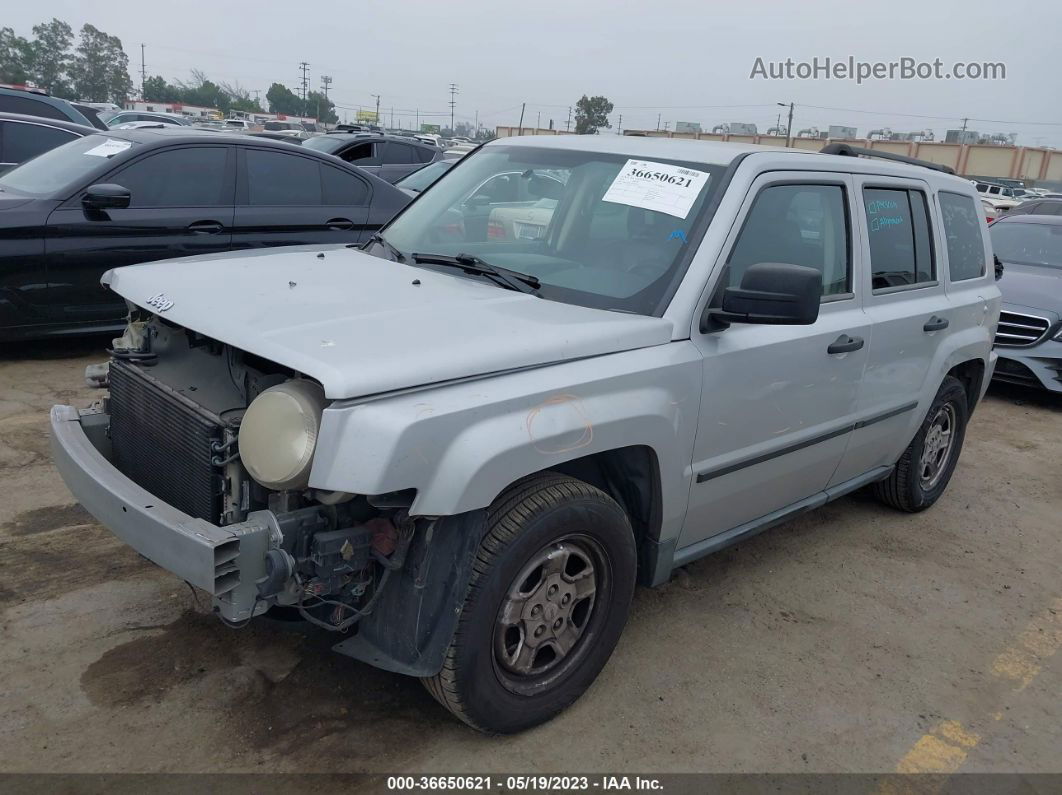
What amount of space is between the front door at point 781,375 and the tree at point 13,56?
276 feet

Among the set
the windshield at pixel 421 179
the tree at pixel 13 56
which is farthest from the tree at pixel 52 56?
the windshield at pixel 421 179

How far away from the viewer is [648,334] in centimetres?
297

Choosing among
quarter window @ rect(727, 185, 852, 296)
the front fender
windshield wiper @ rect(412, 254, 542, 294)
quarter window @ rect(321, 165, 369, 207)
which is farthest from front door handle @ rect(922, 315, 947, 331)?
quarter window @ rect(321, 165, 369, 207)

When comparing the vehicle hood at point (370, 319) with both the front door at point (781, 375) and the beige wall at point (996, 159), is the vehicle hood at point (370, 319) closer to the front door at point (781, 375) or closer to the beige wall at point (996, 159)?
the front door at point (781, 375)

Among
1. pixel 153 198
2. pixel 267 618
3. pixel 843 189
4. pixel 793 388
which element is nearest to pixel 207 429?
pixel 267 618

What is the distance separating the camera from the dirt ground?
2793 mm

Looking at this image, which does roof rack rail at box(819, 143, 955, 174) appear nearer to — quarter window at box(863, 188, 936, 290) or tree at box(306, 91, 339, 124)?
quarter window at box(863, 188, 936, 290)

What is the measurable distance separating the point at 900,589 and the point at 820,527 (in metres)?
0.71

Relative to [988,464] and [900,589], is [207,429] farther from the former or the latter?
[988,464]

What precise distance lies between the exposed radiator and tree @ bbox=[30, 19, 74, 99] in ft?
281

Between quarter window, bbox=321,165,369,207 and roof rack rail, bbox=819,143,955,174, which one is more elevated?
Result: roof rack rail, bbox=819,143,955,174

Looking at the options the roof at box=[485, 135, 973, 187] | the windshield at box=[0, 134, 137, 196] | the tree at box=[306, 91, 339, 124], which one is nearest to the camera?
the roof at box=[485, 135, 973, 187]

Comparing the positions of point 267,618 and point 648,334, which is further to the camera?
point 648,334

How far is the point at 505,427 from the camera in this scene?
250 cm
